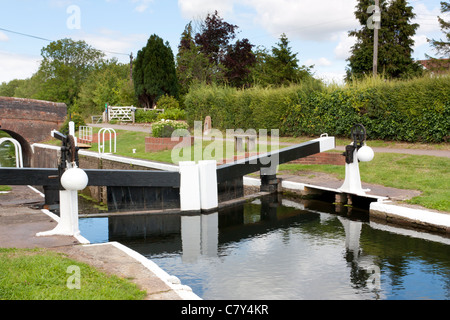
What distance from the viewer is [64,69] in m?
59.7

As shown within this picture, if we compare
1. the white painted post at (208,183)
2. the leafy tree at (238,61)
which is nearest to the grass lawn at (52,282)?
the white painted post at (208,183)

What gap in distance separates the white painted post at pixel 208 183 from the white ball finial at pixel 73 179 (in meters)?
3.28

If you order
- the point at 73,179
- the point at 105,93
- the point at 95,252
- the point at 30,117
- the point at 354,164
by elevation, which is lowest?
the point at 95,252

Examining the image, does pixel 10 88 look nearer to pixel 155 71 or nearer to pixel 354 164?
pixel 155 71

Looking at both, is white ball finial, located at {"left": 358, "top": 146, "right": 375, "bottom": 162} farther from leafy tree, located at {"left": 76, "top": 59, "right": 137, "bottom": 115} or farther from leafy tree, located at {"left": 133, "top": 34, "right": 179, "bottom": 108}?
leafy tree, located at {"left": 76, "top": 59, "right": 137, "bottom": 115}

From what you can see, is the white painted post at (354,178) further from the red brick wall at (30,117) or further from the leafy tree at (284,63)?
the red brick wall at (30,117)

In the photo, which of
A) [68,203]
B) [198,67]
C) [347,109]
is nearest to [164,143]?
[347,109]

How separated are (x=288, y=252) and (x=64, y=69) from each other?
194ft

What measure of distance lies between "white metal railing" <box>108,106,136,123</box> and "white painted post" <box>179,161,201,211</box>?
76.0ft

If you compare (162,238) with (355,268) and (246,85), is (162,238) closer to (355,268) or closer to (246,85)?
(355,268)

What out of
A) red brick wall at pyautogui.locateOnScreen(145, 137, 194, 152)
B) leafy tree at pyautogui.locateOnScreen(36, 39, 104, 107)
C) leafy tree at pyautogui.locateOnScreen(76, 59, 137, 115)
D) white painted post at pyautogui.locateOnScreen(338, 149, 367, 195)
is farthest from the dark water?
leafy tree at pyautogui.locateOnScreen(36, 39, 104, 107)

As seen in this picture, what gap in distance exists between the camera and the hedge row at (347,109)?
14625 millimetres

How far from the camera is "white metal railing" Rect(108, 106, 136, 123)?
32031 mm
